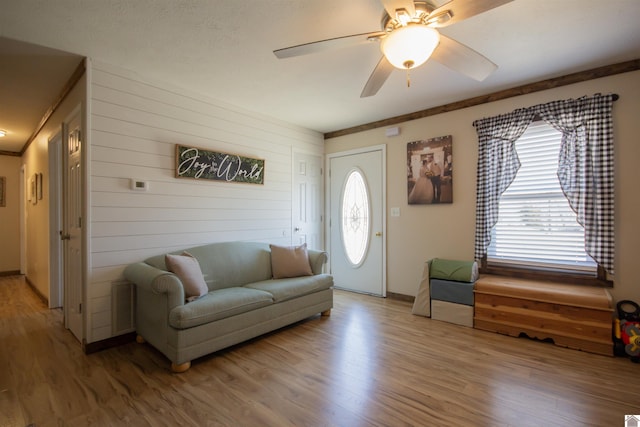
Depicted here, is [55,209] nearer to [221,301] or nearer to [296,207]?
[221,301]

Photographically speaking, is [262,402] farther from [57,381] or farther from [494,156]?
[494,156]

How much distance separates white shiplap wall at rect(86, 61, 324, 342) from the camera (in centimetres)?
278

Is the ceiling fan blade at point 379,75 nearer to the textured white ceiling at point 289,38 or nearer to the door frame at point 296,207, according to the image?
the textured white ceiling at point 289,38

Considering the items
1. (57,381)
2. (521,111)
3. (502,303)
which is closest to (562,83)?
(521,111)

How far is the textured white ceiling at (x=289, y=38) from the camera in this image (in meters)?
2.06

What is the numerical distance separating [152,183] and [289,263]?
1723 millimetres

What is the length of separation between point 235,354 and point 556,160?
12.2ft

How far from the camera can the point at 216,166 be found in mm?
3674

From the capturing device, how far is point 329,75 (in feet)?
10.0

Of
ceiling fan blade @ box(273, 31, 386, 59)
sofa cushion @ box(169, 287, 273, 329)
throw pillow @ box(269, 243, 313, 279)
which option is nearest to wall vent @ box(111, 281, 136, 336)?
sofa cushion @ box(169, 287, 273, 329)

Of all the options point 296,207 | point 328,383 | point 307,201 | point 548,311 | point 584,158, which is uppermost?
point 584,158

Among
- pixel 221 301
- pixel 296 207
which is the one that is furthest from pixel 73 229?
pixel 296 207

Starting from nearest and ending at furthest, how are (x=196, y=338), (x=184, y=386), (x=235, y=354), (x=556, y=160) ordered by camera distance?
(x=184, y=386) → (x=196, y=338) → (x=235, y=354) → (x=556, y=160)

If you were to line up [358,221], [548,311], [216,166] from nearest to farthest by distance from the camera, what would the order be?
[548,311] → [216,166] → [358,221]
